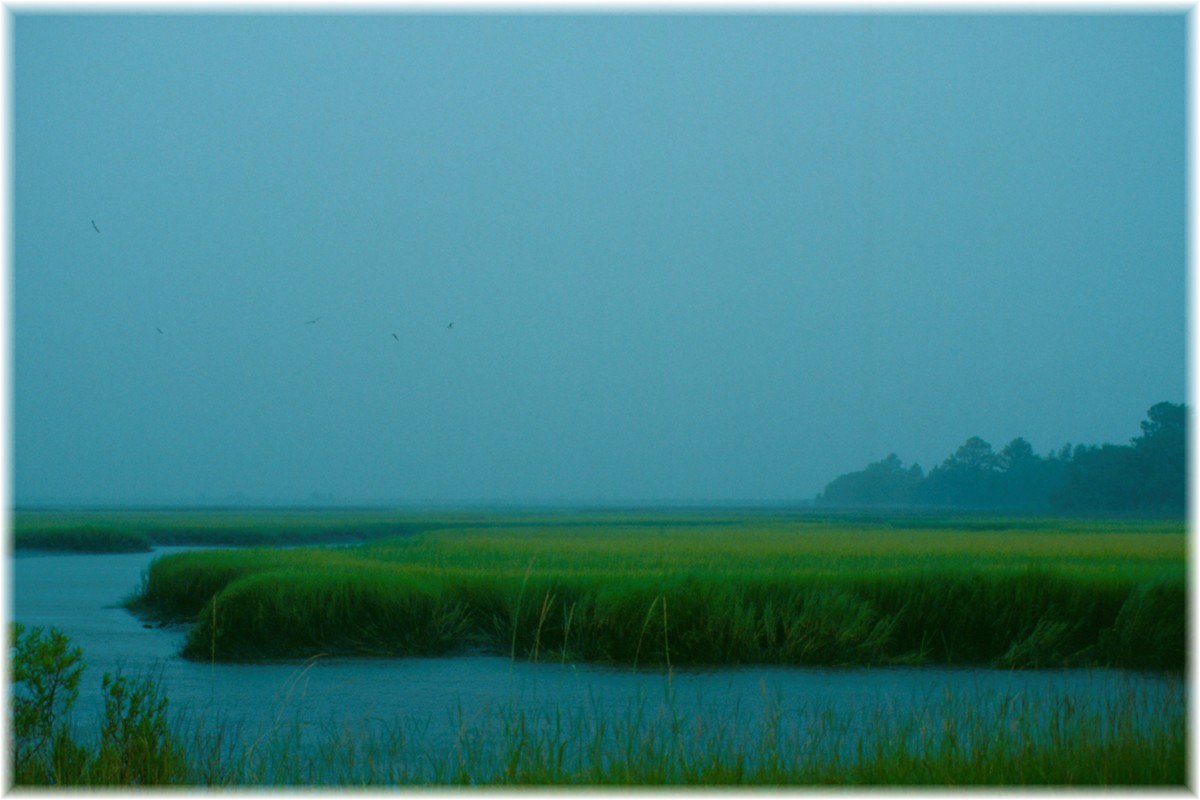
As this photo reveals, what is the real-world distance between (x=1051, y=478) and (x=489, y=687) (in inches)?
2321

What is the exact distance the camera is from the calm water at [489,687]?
855 centimetres

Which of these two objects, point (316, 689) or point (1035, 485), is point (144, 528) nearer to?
point (316, 689)

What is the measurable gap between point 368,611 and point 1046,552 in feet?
39.8

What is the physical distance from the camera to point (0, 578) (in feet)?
15.8

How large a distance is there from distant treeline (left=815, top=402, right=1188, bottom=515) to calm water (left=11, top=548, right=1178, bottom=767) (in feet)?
113

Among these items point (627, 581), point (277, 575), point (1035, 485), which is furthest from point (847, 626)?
point (1035, 485)

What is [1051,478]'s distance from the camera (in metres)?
62.5

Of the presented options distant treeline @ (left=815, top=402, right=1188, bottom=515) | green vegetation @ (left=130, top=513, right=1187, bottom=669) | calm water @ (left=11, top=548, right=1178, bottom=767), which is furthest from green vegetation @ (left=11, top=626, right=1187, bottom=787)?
distant treeline @ (left=815, top=402, right=1188, bottom=515)

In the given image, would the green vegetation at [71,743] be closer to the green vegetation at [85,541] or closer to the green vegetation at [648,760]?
the green vegetation at [648,760]

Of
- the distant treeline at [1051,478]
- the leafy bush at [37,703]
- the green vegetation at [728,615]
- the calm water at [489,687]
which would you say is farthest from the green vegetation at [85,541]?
the distant treeline at [1051,478]

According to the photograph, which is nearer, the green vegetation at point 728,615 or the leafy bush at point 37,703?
the leafy bush at point 37,703

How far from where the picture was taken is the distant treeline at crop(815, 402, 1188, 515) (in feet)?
140

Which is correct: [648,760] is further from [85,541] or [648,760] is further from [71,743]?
[85,541]

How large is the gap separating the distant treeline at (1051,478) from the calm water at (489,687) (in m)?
34.5
